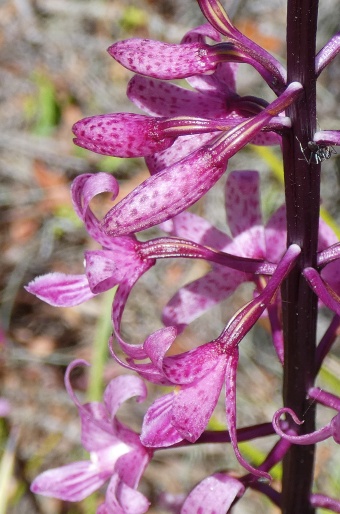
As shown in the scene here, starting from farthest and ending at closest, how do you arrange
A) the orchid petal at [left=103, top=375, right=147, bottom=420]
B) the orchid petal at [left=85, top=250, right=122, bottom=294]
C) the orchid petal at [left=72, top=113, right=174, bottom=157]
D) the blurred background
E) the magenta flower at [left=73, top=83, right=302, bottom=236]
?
the blurred background, the orchid petal at [left=103, top=375, right=147, bottom=420], the orchid petal at [left=85, top=250, right=122, bottom=294], the orchid petal at [left=72, top=113, right=174, bottom=157], the magenta flower at [left=73, top=83, right=302, bottom=236]

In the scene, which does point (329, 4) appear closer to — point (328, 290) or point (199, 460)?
point (199, 460)

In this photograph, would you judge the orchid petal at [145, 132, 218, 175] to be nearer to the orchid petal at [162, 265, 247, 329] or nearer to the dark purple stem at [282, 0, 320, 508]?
the dark purple stem at [282, 0, 320, 508]

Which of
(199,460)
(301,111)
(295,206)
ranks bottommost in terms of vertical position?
(199,460)

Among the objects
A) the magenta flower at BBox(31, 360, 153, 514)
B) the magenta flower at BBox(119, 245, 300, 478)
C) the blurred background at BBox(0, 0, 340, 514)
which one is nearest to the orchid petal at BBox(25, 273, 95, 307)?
the magenta flower at BBox(31, 360, 153, 514)

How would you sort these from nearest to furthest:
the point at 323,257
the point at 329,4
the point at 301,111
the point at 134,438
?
the point at 301,111 < the point at 323,257 < the point at 134,438 < the point at 329,4

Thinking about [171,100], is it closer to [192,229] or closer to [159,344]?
[192,229]

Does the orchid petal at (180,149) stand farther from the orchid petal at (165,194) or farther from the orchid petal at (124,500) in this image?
the orchid petal at (124,500)

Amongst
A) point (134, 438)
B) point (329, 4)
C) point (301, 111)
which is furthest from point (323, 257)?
point (329, 4)
